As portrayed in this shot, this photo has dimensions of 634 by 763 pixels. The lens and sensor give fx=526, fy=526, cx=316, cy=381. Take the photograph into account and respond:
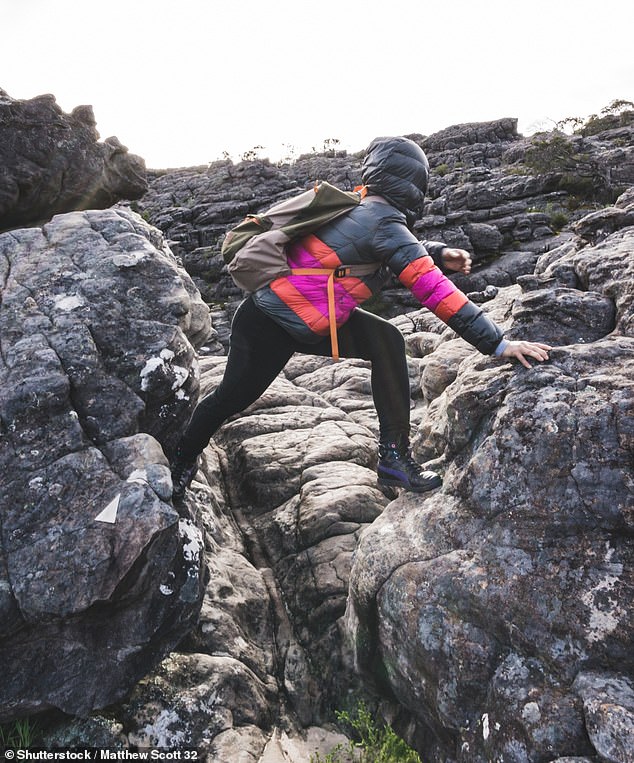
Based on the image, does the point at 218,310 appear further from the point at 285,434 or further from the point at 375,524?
the point at 375,524

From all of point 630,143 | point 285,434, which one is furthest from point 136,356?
point 630,143

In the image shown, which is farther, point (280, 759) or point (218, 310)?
point (218, 310)

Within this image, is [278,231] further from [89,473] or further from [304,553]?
[304,553]

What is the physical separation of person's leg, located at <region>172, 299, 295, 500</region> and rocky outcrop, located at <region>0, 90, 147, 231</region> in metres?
4.07

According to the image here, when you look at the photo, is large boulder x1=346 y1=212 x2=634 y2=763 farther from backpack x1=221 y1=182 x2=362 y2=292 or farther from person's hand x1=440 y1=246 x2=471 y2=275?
backpack x1=221 y1=182 x2=362 y2=292

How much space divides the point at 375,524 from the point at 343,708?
1.81 metres

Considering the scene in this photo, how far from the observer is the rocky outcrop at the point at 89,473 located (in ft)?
13.7

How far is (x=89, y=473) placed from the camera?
4547 millimetres

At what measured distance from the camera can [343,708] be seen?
5.18 m

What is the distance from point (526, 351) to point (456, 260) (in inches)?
53.8

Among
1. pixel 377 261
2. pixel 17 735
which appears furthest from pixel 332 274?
pixel 17 735

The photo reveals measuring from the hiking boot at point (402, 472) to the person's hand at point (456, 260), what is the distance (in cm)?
193

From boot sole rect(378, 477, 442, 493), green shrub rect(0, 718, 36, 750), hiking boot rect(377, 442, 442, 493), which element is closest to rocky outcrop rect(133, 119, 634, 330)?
hiking boot rect(377, 442, 442, 493)

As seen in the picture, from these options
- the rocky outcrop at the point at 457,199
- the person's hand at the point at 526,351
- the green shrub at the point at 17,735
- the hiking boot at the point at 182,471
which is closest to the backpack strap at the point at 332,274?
the person's hand at the point at 526,351
